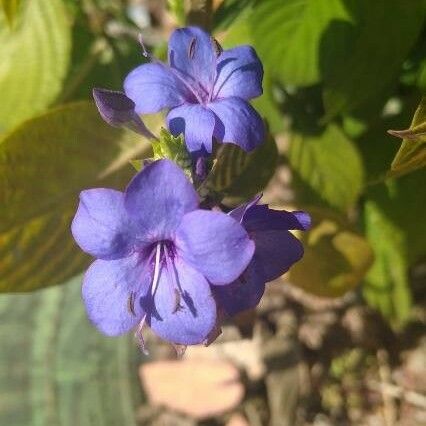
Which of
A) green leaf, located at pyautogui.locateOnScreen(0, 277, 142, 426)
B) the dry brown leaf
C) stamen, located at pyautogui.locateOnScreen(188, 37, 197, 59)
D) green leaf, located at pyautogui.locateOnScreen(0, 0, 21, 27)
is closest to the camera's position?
stamen, located at pyautogui.locateOnScreen(188, 37, 197, 59)

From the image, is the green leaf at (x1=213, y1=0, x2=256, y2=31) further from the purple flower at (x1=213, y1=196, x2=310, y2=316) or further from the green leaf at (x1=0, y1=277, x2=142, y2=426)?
the green leaf at (x1=0, y1=277, x2=142, y2=426)

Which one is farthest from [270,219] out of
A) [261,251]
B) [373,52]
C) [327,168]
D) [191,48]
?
[327,168]

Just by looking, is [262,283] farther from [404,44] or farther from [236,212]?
[404,44]

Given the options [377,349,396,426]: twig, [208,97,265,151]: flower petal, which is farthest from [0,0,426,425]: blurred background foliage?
[377,349,396,426]: twig

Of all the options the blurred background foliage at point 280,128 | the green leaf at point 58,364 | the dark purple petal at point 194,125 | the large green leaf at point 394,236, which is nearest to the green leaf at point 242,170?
the blurred background foliage at point 280,128

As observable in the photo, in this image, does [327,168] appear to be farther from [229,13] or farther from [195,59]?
[195,59]
